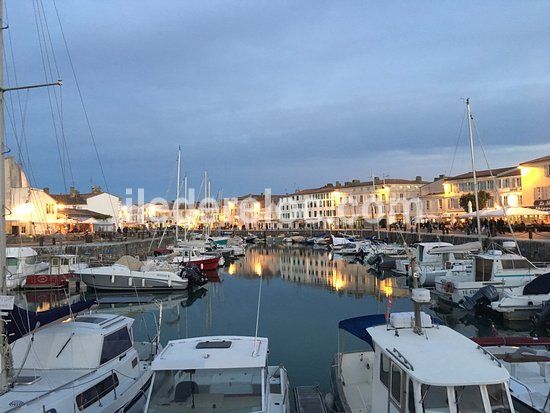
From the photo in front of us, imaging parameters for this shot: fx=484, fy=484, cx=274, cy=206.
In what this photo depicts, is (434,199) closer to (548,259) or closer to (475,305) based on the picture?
(548,259)

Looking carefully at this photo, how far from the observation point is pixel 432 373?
7.34 metres

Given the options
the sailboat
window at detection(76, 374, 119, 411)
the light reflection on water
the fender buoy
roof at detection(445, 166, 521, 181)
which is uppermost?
roof at detection(445, 166, 521, 181)

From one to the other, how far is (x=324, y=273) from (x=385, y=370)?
3904cm

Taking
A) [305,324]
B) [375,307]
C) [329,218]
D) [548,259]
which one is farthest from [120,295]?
[329,218]

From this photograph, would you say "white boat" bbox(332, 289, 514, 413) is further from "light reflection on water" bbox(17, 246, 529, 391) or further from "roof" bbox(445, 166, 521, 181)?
"roof" bbox(445, 166, 521, 181)

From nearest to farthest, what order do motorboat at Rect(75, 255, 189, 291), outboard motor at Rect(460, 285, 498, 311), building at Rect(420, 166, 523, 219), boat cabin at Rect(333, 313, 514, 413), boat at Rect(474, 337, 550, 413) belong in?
boat cabin at Rect(333, 313, 514, 413) → boat at Rect(474, 337, 550, 413) → outboard motor at Rect(460, 285, 498, 311) → motorboat at Rect(75, 255, 189, 291) → building at Rect(420, 166, 523, 219)

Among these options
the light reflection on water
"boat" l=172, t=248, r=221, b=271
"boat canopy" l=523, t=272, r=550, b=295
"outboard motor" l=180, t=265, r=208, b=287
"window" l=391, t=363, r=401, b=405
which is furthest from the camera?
"boat" l=172, t=248, r=221, b=271

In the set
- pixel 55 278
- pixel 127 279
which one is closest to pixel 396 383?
pixel 127 279

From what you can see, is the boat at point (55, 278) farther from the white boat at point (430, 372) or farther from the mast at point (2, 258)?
the white boat at point (430, 372)

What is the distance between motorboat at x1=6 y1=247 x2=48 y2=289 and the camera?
33.7 metres

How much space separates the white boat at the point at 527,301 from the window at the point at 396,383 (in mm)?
16763

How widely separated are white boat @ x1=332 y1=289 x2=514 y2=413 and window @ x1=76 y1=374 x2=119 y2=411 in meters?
5.52

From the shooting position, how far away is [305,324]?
2486 cm

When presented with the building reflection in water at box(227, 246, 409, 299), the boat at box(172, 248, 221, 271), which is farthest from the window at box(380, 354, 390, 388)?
the boat at box(172, 248, 221, 271)
